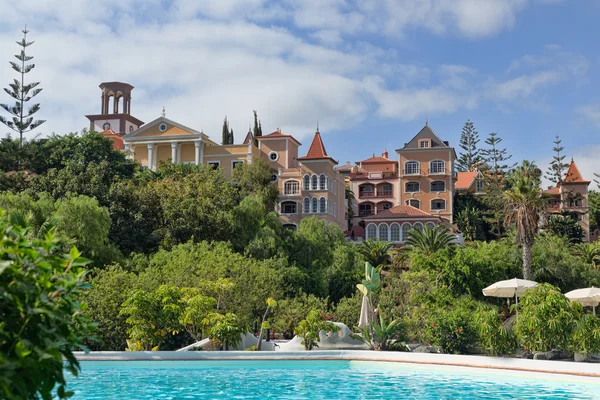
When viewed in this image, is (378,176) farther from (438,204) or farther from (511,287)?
(511,287)

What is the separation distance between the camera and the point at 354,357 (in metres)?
18.4

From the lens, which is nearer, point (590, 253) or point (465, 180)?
point (590, 253)

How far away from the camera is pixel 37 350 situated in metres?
3.58

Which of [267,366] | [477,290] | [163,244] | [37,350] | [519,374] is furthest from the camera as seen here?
[163,244]

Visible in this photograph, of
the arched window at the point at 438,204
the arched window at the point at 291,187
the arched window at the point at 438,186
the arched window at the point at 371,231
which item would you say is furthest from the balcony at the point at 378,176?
the arched window at the point at 291,187

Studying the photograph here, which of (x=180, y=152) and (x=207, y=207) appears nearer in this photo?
(x=207, y=207)

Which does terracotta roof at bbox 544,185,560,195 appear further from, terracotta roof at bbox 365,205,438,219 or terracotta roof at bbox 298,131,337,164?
terracotta roof at bbox 298,131,337,164

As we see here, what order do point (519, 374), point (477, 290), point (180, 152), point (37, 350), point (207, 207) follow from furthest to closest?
point (180, 152) < point (207, 207) < point (477, 290) < point (519, 374) < point (37, 350)

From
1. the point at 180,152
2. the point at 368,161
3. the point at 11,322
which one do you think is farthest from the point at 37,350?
the point at 368,161

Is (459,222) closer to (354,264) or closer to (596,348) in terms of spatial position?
(354,264)

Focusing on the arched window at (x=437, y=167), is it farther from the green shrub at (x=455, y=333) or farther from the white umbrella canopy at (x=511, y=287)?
the green shrub at (x=455, y=333)

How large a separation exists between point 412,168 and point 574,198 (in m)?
14.4

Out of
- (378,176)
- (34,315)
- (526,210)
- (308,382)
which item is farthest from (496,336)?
(378,176)

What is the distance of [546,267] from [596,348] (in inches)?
839
